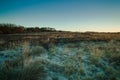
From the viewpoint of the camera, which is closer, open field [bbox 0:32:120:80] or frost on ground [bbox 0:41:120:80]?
open field [bbox 0:32:120:80]

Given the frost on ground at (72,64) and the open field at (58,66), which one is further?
the frost on ground at (72,64)

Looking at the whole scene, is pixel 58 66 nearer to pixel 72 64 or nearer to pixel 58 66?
pixel 58 66

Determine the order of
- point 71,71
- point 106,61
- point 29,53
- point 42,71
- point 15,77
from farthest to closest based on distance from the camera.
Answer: point 106,61
point 29,53
point 71,71
point 42,71
point 15,77

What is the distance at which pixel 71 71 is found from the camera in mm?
7508

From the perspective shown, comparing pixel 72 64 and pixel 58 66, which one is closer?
pixel 58 66

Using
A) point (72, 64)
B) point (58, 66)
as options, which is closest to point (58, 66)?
point (58, 66)

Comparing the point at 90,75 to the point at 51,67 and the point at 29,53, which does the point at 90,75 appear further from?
the point at 29,53

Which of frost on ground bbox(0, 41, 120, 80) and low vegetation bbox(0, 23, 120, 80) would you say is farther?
frost on ground bbox(0, 41, 120, 80)

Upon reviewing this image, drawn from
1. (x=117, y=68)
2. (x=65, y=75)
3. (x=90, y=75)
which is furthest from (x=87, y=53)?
(x=65, y=75)

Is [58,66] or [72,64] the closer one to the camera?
[58,66]

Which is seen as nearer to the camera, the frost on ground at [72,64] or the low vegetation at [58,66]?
the low vegetation at [58,66]

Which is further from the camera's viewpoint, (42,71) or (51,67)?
(51,67)

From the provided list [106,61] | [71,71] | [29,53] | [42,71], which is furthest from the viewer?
[106,61]

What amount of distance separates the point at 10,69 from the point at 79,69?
287 centimetres
